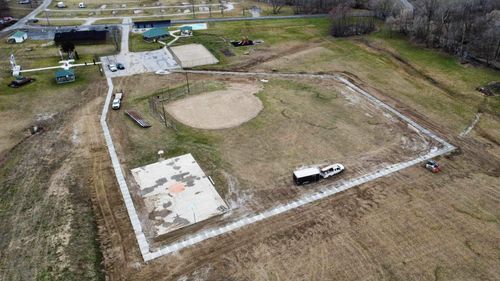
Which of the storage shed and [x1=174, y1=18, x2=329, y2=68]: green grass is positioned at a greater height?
the storage shed

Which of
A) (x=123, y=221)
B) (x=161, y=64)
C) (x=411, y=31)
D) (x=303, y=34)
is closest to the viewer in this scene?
(x=123, y=221)

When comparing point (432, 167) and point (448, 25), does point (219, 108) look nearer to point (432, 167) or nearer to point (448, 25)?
point (432, 167)

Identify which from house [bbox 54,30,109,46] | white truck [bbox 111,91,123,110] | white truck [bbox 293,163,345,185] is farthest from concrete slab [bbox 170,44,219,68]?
white truck [bbox 293,163,345,185]

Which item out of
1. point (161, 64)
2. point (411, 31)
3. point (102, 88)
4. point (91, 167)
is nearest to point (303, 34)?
point (411, 31)

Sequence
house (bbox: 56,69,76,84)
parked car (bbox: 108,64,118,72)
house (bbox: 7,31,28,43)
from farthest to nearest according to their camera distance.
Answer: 1. house (bbox: 7,31,28,43)
2. parked car (bbox: 108,64,118,72)
3. house (bbox: 56,69,76,84)

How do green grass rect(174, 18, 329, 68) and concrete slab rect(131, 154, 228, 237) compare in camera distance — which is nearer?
concrete slab rect(131, 154, 228, 237)

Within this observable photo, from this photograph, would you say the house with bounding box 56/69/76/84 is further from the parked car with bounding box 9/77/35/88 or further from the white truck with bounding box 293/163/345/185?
the white truck with bounding box 293/163/345/185

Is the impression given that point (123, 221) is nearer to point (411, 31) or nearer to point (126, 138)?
point (126, 138)

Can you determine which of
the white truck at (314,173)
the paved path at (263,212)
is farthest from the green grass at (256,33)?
the white truck at (314,173)
